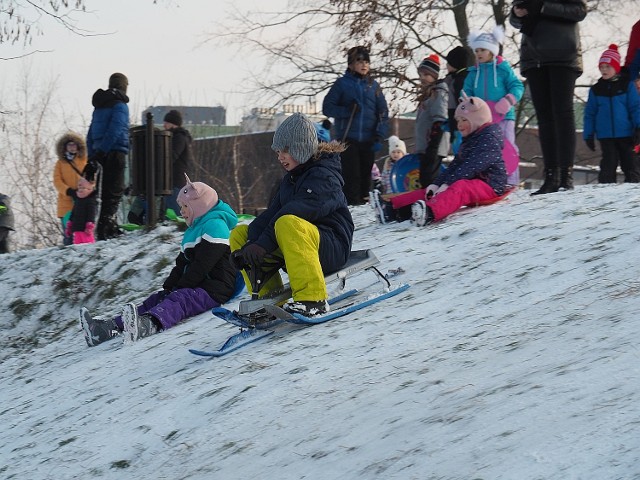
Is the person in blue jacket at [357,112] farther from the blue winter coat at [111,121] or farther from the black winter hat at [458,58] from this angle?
the blue winter coat at [111,121]

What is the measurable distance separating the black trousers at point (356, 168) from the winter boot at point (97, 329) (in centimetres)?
426

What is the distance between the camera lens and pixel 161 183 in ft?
40.3

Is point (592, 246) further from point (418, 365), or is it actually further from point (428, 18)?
point (428, 18)

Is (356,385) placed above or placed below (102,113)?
below

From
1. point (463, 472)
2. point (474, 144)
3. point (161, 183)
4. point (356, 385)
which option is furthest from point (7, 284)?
point (463, 472)

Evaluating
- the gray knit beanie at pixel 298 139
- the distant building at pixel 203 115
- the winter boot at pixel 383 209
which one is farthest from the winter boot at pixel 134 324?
the distant building at pixel 203 115

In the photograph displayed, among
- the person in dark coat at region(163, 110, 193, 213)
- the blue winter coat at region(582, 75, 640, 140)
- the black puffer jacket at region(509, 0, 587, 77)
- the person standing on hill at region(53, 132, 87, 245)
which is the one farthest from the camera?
the person standing on hill at region(53, 132, 87, 245)

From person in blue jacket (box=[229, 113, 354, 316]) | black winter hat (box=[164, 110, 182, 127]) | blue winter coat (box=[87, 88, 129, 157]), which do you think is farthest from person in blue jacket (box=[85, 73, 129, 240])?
person in blue jacket (box=[229, 113, 354, 316])

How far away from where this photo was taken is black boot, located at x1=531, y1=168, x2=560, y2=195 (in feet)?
30.3

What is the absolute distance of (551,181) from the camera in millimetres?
9297

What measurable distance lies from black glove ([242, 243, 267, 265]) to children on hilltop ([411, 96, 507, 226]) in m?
3.11

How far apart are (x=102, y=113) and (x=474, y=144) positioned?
5.03 meters

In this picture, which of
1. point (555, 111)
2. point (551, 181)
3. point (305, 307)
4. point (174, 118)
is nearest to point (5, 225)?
point (174, 118)

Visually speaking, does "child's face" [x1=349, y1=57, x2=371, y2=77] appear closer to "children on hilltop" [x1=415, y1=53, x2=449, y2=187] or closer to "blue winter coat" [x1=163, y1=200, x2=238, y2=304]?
"children on hilltop" [x1=415, y1=53, x2=449, y2=187]
